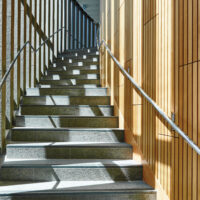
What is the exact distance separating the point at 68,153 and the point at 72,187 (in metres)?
0.59

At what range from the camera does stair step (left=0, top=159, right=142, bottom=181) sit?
2908 mm

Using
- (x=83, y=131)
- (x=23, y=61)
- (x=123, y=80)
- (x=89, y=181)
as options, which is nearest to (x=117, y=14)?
(x=123, y=80)

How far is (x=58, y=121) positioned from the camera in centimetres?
394

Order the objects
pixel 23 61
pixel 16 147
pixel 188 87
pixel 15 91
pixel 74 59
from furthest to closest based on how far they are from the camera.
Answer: pixel 74 59 → pixel 23 61 → pixel 15 91 → pixel 16 147 → pixel 188 87

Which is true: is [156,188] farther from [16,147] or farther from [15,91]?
[15,91]

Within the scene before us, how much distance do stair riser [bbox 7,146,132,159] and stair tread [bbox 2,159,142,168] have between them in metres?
0.08

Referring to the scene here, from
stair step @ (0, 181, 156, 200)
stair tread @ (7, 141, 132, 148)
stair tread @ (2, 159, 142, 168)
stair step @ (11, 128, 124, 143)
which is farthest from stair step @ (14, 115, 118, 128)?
stair step @ (0, 181, 156, 200)

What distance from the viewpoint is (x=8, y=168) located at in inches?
115

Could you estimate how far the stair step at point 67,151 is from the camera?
3234 millimetres

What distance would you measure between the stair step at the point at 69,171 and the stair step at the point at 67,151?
23cm

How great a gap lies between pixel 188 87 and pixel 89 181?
1386mm

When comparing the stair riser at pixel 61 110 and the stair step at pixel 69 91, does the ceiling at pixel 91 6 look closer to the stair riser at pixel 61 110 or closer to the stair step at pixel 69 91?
the stair step at pixel 69 91

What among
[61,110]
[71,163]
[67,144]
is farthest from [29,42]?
[71,163]

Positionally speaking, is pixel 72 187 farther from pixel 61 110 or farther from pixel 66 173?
pixel 61 110
